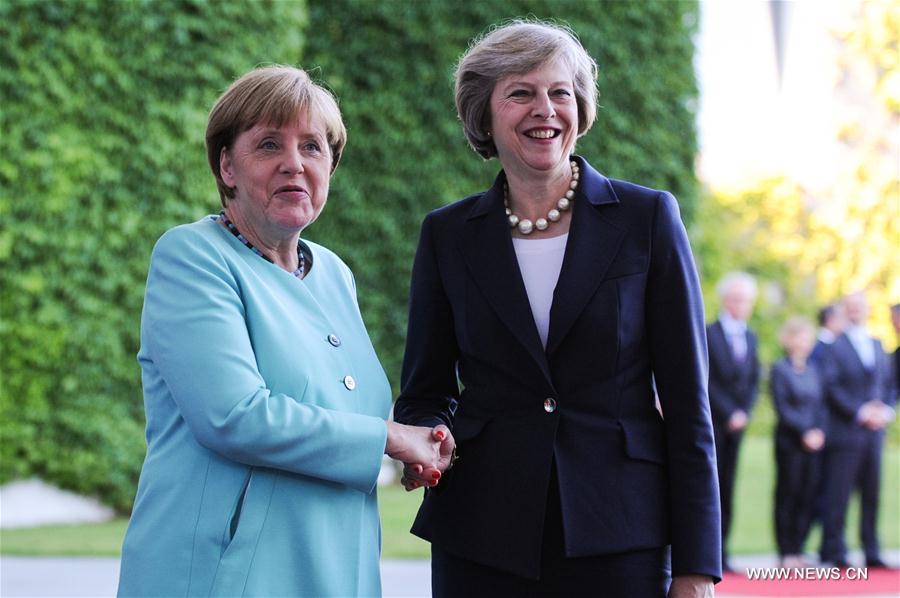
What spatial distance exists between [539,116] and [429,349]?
65cm

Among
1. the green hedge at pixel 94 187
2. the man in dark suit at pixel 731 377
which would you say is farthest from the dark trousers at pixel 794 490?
the green hedge at pixel 94 187

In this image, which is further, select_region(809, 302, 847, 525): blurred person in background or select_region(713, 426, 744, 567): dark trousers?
select_region(809, 302, 847, 525): blurred person in background

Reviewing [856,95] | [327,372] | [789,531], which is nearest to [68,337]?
[789,531]

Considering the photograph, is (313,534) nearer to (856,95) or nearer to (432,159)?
(432,159)

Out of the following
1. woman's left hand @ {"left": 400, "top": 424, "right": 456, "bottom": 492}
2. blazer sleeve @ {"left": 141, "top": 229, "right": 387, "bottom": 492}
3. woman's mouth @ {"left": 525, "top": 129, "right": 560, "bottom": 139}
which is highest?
woman's mouth @ {"left": 525, "top": 129, "right": 560, "bottom": 139}

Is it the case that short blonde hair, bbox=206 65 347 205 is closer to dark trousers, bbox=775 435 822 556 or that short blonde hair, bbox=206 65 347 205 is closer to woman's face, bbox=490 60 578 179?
woman's face, bbox=490 60 578 179

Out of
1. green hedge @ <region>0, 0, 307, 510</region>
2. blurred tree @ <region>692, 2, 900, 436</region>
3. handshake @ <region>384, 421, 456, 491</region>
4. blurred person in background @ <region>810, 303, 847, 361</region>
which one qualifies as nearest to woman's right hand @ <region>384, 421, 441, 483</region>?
handshake @ <region>384, 421, 456, 491</region>

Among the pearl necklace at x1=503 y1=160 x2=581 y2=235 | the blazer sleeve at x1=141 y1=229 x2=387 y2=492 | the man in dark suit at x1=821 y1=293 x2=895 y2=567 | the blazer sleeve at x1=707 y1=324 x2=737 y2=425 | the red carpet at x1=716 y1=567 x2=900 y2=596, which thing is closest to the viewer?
the blazer sleeve at x1=141 y1=229 x2=387 y2=492

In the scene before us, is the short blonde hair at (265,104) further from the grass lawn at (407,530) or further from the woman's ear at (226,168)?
the grass lawn at (407,530)

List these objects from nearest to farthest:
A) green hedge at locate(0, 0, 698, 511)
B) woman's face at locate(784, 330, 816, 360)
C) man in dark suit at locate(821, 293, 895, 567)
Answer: green hedge at locate(0, 0, 698, 511), man in dark suit at locate(821, 293, 895, 567), woman's face at locate(784, 330, 816, 360)

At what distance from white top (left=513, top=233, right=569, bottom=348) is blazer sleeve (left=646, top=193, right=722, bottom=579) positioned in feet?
0.77

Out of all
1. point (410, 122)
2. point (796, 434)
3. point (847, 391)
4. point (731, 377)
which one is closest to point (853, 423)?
point (847, 391)

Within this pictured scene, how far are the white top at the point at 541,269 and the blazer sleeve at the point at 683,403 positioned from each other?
233mm

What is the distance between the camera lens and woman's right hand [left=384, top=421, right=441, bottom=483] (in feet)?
8.92
